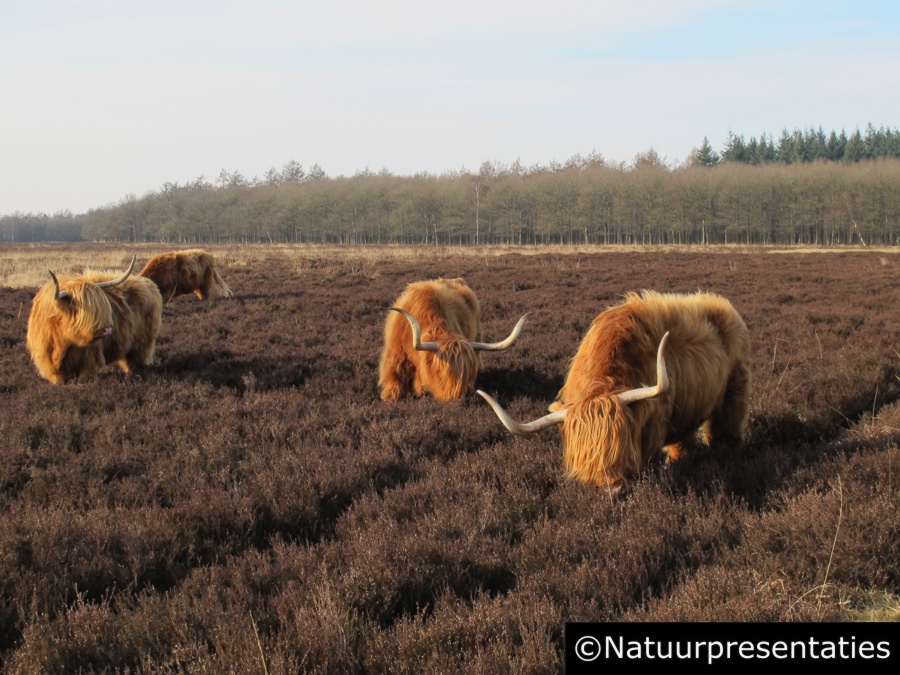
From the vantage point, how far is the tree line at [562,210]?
69.6 meters

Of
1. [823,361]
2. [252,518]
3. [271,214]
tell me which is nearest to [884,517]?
[252,518]

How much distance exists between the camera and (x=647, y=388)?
4102 millimetres

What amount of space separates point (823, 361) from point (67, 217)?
16578cm

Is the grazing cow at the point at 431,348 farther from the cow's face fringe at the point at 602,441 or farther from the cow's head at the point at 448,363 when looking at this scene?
the cow's face fringe at the point at 602,441

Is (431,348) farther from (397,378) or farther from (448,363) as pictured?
(397,378)

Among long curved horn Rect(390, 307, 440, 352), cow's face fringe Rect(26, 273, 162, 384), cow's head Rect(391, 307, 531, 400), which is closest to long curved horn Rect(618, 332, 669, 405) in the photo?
cow's head Rect(391, 307, 531, 400)

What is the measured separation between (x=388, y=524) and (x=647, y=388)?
1.81m

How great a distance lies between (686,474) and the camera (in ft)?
15.1

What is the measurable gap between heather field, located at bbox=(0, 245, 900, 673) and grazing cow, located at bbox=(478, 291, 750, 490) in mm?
224

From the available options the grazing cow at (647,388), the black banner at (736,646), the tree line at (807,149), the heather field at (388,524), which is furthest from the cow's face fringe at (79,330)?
the tree line at (807,149)

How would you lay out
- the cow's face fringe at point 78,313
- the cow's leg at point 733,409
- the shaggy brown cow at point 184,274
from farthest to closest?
the shaggy brown cow at point 184,274
the cow's face fringe at point 78,313
the cow's leg at point 733,409

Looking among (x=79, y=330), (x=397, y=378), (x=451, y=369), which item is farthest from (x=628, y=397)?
(x=79, y=330)

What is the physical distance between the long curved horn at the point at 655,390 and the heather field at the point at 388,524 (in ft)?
1.84

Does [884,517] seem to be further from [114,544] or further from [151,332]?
[151,332]
